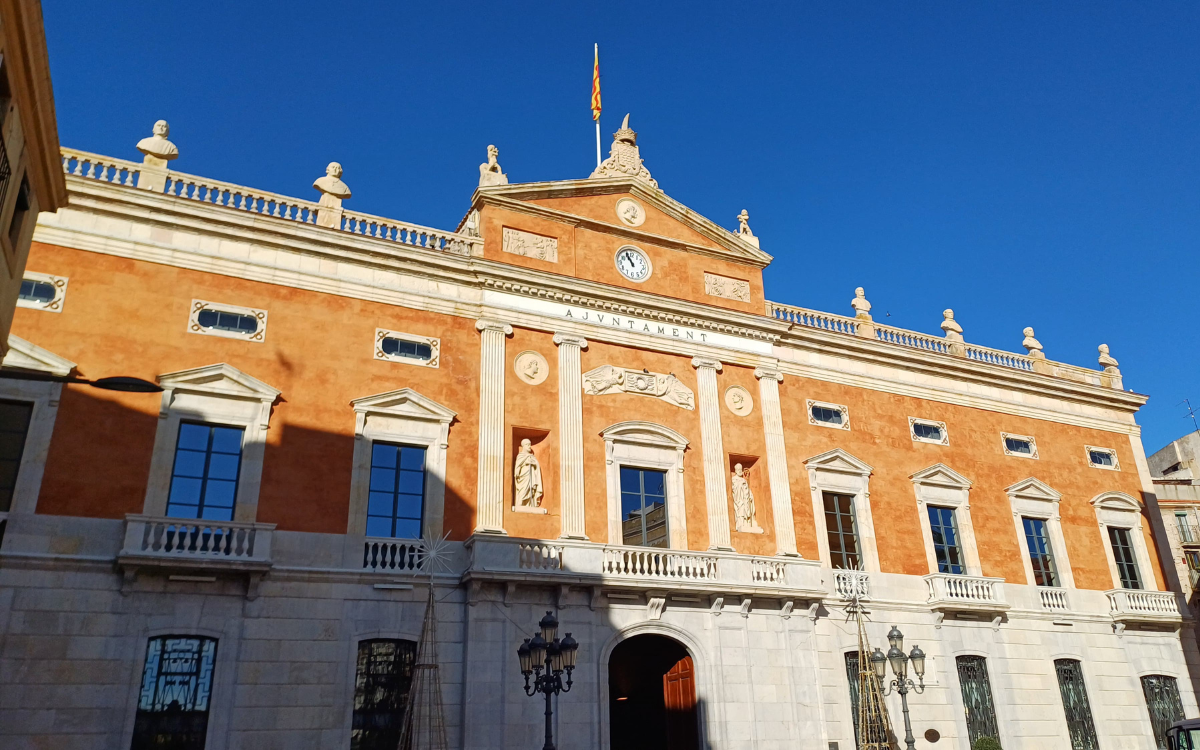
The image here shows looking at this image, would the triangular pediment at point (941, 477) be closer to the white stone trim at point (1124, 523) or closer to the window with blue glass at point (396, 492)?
the white stone trim at point (1124, 523)

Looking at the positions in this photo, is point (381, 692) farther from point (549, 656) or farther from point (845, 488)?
point (845, 488)

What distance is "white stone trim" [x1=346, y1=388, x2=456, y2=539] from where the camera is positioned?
55.4ft

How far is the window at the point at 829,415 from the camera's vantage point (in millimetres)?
22328

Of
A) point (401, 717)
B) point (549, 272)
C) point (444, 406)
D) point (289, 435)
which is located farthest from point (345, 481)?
point (549, 272)

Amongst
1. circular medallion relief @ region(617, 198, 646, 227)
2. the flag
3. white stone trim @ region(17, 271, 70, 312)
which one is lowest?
white stone trim @ region(17, 271, 70, 312)

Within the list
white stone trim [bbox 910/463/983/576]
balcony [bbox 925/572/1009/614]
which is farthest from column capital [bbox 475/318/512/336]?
balcony [bbox 925/572/1009/614]

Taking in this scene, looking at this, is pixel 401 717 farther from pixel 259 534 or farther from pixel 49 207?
pixel 49 207

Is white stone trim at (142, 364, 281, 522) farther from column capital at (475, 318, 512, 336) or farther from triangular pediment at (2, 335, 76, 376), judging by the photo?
column capital at (475, 318, 512, 336)

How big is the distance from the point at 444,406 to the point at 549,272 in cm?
401

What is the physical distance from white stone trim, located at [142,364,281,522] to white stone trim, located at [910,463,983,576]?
15.3m

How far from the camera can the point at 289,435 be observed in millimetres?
16641

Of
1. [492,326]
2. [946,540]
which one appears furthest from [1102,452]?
[492,326]

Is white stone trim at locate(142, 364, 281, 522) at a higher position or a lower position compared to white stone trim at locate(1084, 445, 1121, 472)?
lower

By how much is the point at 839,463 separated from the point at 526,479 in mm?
8049
